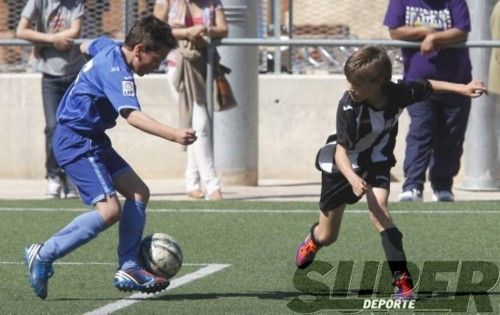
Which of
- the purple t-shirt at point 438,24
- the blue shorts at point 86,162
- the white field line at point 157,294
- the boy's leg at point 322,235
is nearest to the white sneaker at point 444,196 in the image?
the purple t-shirt at point 438,24

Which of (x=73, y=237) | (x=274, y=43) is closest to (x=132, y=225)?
(x=73, y=237)

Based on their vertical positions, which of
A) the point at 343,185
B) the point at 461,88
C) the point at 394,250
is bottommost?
the point at 394,250

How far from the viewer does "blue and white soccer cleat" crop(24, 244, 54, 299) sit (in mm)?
7848

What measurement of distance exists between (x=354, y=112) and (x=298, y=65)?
7.64 metres

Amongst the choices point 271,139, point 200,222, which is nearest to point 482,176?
point 271,139

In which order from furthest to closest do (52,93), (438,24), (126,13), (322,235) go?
(126,13) → (52,93) → (438,24) → (322,235)

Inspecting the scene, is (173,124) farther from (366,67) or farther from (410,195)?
(366,67)

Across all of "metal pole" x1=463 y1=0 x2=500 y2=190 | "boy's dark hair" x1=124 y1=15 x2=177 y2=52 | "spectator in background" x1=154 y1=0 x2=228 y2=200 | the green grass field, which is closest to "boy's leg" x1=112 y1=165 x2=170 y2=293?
the green grass field

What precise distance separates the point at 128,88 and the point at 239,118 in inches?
253

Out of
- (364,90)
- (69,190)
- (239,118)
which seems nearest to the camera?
(364,90)

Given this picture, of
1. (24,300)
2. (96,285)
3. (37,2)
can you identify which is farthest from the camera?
(37,2)

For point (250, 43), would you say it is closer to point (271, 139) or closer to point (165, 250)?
point (271, 139)

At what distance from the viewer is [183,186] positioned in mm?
14539

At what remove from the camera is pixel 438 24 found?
41.5 ft
